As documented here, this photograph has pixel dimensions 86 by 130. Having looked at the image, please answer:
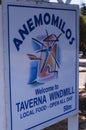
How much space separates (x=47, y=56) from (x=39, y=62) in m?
0.15

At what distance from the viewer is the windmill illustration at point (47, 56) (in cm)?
438

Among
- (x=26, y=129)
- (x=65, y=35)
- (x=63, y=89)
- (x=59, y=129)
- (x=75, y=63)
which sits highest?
(x=65, y=35)

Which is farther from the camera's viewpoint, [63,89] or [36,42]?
[63,89]

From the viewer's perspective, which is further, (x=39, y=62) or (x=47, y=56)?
(x=47, y=56)

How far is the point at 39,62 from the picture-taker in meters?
4.41

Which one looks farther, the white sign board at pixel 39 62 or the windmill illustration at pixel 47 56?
the windmill illustration at pixel 47 56

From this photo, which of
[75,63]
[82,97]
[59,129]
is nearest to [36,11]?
[75,63]

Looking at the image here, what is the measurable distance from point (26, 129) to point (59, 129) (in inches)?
114

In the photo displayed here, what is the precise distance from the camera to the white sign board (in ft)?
13.4

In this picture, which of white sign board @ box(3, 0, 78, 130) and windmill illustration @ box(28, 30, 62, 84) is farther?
windmill illustration @ box(28, 30, 62, 84)

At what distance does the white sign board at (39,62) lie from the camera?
4.08 m

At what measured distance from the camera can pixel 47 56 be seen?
4520 mm

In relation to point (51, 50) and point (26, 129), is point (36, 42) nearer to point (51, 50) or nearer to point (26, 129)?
point (51, 50)

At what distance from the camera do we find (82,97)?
10.6 metres
